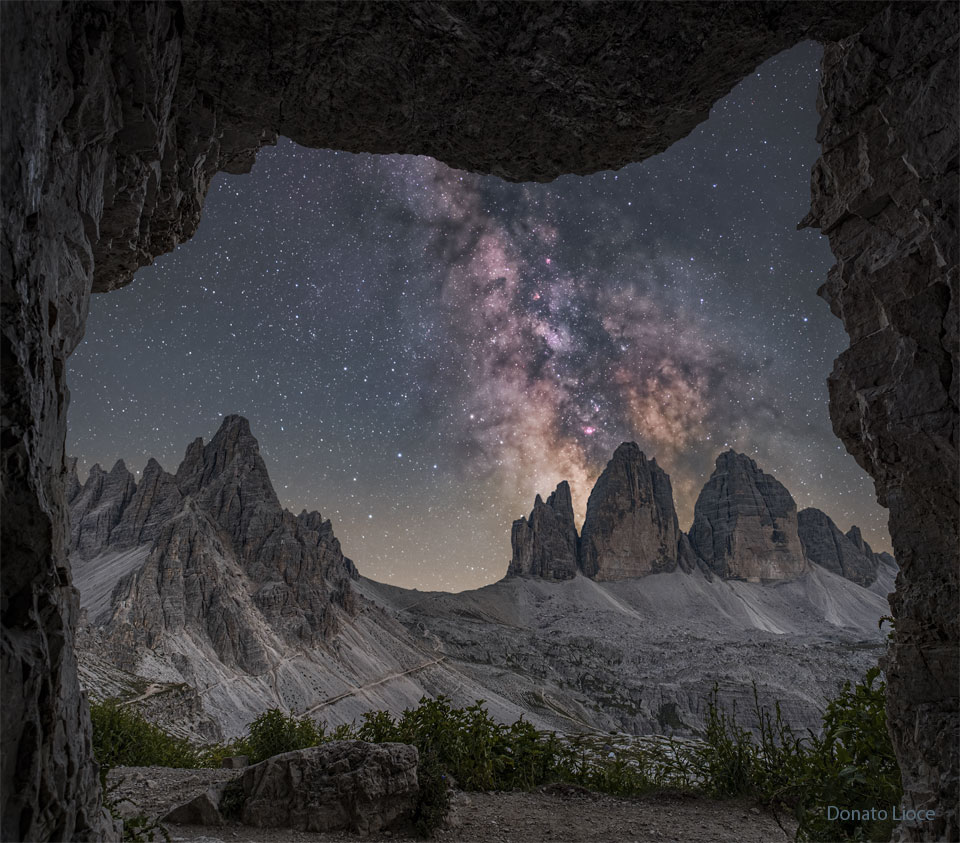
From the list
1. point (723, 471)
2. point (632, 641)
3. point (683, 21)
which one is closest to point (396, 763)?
point (683, 21)

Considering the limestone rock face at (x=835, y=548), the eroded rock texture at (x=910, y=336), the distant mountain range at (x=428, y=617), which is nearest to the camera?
the eroded rock texture at (x=910, y=336)

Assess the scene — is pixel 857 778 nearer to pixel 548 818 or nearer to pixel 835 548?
pixel 548 818

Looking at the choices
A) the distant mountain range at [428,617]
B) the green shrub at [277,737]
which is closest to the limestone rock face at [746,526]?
the distant mountain range at [428,617]

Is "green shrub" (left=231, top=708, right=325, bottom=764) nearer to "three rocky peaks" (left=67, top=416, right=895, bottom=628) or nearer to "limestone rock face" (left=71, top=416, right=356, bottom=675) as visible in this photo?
"three rocky peaks" (left=67, top=416, right=895, bottom=628)

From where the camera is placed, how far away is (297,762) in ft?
21.4

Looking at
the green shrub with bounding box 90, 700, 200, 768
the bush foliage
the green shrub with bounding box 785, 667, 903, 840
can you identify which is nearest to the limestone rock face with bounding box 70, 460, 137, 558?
the green shrub with bounding box 90, 700, 200, 768

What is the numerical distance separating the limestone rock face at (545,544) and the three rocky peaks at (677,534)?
0.29 meters

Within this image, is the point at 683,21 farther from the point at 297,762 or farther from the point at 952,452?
the point at 297,762

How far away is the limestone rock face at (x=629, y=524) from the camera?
162 metres

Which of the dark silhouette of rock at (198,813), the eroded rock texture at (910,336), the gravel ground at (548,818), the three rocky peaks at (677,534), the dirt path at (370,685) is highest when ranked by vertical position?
the three rocky peaks at (677,534)

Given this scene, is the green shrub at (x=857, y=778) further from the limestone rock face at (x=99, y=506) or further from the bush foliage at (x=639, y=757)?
the limestone rock face at (x=99, y=506)

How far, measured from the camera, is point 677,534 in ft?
550

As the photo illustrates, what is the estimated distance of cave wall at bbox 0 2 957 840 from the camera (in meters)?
2.98

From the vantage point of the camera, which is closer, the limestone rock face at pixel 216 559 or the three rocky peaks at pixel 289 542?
the limestone rock face at pixel 216 559
